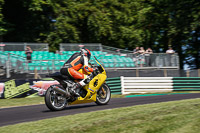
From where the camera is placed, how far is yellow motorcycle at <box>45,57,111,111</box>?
8578 millimetres

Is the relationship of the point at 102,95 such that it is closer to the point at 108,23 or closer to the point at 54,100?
the point at 54,100

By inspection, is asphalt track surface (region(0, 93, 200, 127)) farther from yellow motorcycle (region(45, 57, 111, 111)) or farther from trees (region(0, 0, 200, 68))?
trees (region(0, 0, 200, 68))

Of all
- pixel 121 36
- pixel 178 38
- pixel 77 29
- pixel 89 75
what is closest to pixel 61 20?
pixel 77 29

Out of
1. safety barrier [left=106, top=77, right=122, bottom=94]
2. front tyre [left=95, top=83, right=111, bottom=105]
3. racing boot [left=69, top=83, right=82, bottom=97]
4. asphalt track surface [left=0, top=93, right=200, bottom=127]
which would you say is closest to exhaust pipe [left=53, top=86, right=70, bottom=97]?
racing boot [left=69, top=83, right=82, bottom=97]

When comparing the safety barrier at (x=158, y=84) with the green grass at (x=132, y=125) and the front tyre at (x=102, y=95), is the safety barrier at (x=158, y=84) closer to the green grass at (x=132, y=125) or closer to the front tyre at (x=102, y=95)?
the front tyre at (x=102, y=95)

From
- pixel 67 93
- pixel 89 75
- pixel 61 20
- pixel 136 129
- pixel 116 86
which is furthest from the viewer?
pixel 61 20

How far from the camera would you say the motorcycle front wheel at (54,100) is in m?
8.47

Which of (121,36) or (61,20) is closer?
(61,20)

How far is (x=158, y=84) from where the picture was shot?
17.2m

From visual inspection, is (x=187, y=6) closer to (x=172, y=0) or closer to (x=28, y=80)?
(x=172, y=0)

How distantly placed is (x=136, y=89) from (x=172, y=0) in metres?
12.8

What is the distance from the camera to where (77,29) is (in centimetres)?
2519

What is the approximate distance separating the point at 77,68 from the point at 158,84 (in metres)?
8.89

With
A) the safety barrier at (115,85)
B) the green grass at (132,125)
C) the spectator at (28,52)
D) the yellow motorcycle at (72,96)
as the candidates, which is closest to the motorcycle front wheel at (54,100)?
the yellow motorcycle at (72,96)
